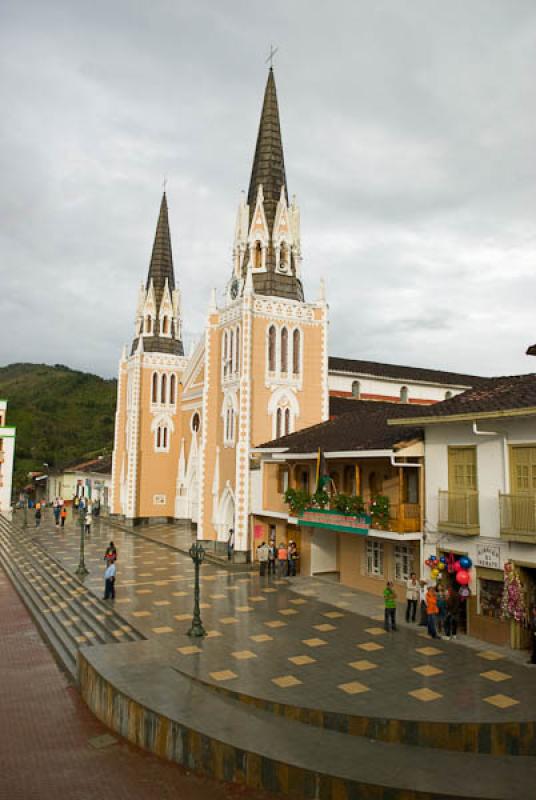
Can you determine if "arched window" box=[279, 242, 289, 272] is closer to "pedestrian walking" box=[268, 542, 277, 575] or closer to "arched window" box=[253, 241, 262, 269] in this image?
"arched window" box=[253, 241, 262, 269]

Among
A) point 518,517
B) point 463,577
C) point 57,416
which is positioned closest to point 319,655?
point 463,577

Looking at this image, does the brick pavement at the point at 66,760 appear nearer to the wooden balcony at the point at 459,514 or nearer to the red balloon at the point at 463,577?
the red balloon at the point at 463,577

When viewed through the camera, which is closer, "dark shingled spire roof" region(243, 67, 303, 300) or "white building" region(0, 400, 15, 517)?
"dark shingled spire roof" region(243, 67, 303, 300)

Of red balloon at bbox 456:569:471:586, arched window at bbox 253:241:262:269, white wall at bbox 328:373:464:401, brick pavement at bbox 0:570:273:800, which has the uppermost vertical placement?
arched window at bbox 253:241:262:269

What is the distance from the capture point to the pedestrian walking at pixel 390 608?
15.9 m

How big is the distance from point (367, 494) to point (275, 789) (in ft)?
43.1

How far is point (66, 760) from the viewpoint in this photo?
980 centimetres

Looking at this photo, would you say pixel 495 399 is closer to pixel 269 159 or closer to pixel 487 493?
pixel 487 493

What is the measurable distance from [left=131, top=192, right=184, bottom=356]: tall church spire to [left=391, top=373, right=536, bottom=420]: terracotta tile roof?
1222 inches

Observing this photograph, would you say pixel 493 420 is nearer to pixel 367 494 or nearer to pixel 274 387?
pixel 367 494

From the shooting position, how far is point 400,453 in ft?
57.1

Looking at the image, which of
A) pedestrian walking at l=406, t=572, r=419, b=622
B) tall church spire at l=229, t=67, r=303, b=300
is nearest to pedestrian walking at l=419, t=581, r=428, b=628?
pedestrian walking at l=406, t=572, r=419, b=622

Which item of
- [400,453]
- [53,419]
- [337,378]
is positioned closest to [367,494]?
[400,453]

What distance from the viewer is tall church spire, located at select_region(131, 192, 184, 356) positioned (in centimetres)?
4550
